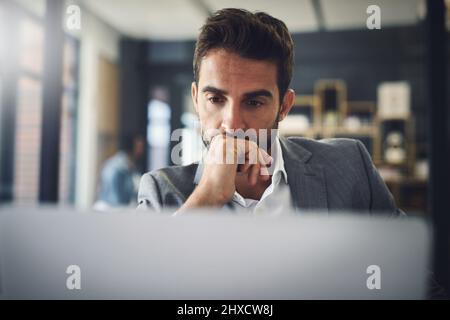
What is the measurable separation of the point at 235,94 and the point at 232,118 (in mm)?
39

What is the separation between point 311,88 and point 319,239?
4.66 m

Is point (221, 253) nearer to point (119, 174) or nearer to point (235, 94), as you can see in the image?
point (235, 94)

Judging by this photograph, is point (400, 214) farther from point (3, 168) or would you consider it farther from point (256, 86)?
point (3, 168)

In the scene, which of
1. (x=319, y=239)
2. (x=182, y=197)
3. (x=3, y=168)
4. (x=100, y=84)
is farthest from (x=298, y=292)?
(x=100, y=84)

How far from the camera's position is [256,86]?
0.61 metres

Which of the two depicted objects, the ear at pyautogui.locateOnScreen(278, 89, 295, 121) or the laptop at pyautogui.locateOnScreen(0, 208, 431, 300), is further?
the ear at pyautogui.locateOnScreen(278, 89, 295, 121)

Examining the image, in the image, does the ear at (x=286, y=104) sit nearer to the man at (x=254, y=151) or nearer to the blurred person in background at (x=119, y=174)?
the man at (x=254, y=151)

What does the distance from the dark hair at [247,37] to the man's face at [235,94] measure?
0.03 feet

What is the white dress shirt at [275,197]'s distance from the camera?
21.5 inches

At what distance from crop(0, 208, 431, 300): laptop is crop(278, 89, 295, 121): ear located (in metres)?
0.24

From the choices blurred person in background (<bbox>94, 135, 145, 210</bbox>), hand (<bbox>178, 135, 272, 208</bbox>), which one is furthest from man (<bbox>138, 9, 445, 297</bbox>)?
blurred person in background (<bbox>94, 135, 145, 210</bbox>)

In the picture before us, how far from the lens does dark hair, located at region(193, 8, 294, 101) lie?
24.5 inches

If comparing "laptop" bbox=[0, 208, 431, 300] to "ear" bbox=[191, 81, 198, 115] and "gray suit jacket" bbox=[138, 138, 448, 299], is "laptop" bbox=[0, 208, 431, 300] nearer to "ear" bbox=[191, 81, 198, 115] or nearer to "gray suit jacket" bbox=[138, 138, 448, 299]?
"gray suit jacket" bbox=[138, 138, 448, 299]

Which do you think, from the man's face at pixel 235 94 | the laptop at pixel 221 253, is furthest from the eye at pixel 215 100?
the laptop at pixel 221 253
